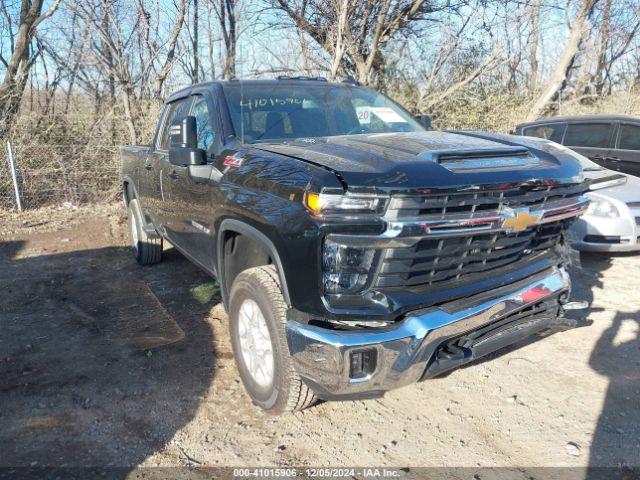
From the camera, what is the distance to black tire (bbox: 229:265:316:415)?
2570 mm

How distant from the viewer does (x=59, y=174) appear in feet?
30.9

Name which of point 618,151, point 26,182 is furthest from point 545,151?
point 26,182

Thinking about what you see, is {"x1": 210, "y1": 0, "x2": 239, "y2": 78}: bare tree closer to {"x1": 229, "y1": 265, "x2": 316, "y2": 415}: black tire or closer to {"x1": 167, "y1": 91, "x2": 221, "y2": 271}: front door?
{"x1": 167, "y1": 91, "x2": 221, "y2": 271}: front door

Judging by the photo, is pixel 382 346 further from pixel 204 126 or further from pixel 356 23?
pixel 356 23

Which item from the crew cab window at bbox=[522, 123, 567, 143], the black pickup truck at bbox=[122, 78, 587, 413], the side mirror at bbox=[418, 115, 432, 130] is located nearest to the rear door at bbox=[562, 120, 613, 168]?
the crew cab window at bbox=[522, 123, 567, 143]

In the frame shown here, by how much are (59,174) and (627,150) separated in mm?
9661

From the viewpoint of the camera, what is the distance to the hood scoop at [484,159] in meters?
2.51

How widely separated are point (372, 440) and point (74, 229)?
6.89 metres

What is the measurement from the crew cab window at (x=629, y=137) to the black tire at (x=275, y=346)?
6.81m

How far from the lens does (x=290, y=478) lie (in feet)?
8.06

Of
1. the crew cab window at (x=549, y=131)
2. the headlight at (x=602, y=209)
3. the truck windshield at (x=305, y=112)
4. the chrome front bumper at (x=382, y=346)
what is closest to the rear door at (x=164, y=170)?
the truck windshield at (x=305, y=112)

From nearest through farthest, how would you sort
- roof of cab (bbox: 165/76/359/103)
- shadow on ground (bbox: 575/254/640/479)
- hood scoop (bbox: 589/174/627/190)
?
shadow on ground (bbox: 575/254/640/479), roof of cab (bbox: 165/76/359/103), hood scoop (bbox: 589/174/627/190)

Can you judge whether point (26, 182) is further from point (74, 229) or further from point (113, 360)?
point (113, 360)

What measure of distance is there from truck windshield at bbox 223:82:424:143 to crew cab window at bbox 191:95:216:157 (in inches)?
8.6
